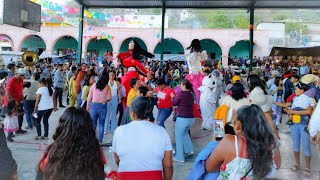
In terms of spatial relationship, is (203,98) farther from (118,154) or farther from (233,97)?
(118,154)

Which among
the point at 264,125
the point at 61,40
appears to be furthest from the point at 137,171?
the point at 61,40

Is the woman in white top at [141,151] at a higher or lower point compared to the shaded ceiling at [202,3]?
lower

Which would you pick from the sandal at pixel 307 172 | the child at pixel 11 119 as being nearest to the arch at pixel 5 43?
the child at pixel 11 119

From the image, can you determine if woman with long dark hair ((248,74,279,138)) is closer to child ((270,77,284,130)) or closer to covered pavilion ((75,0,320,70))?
child ((270,77,284,130))

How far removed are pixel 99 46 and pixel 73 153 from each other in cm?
3147

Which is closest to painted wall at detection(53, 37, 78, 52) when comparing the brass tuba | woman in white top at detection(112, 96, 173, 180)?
the brass tuba

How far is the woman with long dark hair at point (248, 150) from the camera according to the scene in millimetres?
2551

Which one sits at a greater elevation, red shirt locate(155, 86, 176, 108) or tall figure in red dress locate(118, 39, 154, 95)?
tall figure in red dress locate(118, 39, 154, 95)

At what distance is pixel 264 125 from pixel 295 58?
13771 millimetres

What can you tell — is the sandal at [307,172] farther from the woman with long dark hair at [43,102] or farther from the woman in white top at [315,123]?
the woman with long dark hair at [43,102]

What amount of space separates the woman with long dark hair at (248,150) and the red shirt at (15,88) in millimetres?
5992

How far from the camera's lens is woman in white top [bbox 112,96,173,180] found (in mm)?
2857

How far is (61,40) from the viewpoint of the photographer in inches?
1299

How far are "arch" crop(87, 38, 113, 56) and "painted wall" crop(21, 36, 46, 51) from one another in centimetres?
451
